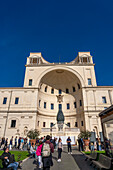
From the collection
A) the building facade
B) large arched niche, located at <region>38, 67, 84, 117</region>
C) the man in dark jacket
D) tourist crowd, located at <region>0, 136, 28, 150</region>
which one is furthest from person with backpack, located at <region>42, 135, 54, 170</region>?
large arched niche, located at <region>38, 67, 84, 117</region>

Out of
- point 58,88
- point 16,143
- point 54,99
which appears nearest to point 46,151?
point 16,143

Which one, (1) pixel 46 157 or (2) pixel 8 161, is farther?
(2) pixel 8 161

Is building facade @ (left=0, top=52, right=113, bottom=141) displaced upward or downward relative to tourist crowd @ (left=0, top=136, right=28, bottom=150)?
upward

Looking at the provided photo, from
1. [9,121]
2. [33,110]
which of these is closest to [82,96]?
[33,110]

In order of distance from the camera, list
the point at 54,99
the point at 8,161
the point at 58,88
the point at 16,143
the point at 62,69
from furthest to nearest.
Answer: the point at 58,88 → the point at 54,99 → the point at 62,69 → the point at 16,143 → the point at 8,161

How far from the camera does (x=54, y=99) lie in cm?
3647

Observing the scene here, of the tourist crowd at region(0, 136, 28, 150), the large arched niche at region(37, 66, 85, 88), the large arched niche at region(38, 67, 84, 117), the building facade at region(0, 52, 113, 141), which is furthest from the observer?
the large arched niche at region(38, 67, 84, 117)

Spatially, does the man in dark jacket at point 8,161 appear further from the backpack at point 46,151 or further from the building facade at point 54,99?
the building facade at point 54,99

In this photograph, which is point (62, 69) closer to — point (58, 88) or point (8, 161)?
point (58, 88)

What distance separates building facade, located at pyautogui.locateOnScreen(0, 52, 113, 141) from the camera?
27891 mm

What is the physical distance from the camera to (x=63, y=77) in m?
37.7

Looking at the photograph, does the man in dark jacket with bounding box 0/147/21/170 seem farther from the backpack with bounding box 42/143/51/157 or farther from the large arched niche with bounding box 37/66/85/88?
the large arched niche with bounding box 37/66/85/88

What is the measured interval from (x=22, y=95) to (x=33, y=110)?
5.36 meters

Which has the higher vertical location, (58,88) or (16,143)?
(58,88)
